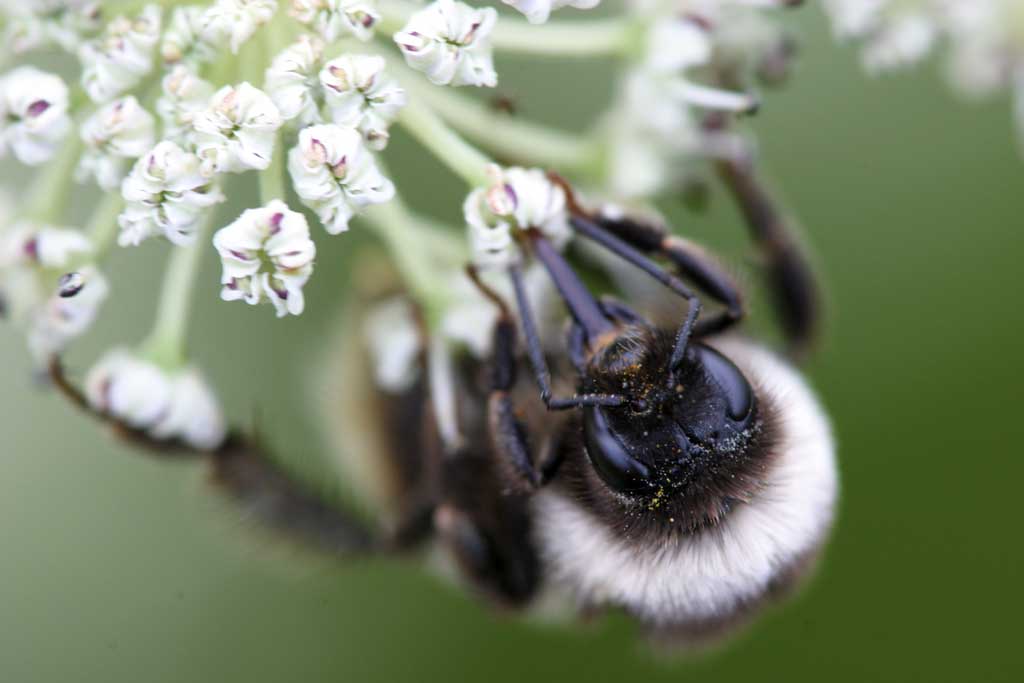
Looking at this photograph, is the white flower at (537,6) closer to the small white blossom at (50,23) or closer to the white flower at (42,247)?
the small white blossom at (50,23)

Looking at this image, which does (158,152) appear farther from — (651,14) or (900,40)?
(900,40)

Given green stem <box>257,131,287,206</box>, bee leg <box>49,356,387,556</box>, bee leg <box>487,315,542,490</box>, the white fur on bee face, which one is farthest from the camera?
bee leg <box>49,356,387,556</box>

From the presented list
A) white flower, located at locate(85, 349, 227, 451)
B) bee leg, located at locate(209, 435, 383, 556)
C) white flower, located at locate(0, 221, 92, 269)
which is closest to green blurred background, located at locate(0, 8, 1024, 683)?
bee leg, located at locate(209, 435, 383, 556)

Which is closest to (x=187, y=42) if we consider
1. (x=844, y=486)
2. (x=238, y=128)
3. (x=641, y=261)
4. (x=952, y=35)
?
(x=238, y=128)

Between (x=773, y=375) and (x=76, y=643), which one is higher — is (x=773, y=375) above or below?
above

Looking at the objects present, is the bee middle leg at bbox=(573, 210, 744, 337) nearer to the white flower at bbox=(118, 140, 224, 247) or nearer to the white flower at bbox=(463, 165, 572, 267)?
the white flower at bbox=(463, 165, 572, 267)

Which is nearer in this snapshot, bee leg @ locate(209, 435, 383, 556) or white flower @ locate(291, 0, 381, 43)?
white flower @ locate(291, 0, 381, 43)

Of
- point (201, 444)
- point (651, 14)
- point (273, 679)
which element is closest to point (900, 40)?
point (651, 14)
